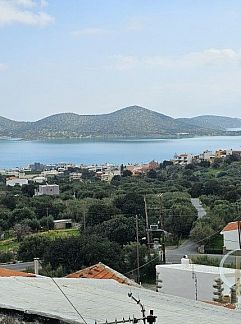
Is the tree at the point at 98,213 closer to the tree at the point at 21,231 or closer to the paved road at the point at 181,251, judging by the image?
the tree at the point at 21,231

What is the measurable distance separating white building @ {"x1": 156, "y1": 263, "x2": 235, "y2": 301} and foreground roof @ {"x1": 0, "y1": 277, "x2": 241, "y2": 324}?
537cm

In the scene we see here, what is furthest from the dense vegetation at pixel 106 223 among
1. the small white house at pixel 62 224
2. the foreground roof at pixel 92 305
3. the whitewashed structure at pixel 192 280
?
the foreground roof at pixel 92 305

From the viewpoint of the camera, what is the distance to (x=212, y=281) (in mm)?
11672

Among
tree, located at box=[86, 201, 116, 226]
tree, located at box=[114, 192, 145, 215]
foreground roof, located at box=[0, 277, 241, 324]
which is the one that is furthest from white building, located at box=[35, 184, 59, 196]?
foreground roof, located at box=[0, 277, 241, 324]

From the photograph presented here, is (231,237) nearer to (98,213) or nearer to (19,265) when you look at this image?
(19,265)

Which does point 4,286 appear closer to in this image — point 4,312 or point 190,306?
point 4,312

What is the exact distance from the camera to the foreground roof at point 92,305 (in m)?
4.57

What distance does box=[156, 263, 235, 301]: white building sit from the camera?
1161 centimetres

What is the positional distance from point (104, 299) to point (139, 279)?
Result: 41.6 ft

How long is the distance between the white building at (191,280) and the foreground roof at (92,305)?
5.37 m

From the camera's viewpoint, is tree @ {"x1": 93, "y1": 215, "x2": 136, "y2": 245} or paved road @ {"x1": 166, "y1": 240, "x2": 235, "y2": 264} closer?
paved road @ {"x1": 166, "y1": 240, "x2": 235, "y2": 264}

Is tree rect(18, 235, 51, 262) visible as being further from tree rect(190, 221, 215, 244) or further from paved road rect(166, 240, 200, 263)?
tree rect(190, 221, 215, 244)

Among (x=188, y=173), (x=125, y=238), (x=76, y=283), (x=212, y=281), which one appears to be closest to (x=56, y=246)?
(x=125, y=238)

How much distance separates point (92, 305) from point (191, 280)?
7305 mm
